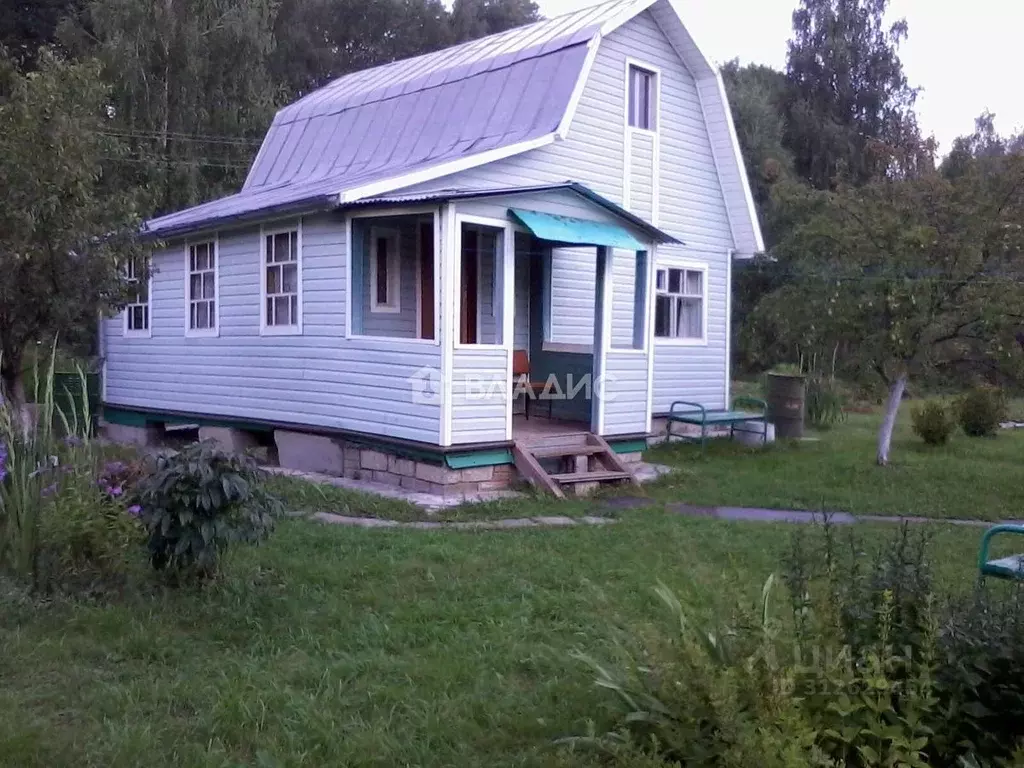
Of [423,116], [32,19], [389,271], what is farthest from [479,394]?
[32,19]

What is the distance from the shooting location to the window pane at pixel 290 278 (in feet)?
38.7

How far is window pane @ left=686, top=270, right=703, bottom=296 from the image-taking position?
15.7 metres

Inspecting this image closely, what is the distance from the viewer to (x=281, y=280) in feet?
39.7

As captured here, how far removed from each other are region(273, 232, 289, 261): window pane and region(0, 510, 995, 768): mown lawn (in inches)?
207

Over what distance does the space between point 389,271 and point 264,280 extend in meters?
1.55

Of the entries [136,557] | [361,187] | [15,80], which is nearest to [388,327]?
[361,187]

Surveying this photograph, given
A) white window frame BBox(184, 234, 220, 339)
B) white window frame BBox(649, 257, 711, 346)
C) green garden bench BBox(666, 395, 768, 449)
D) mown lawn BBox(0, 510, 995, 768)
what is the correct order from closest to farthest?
1. mown lawn BBox(0, 510, 995, 768)
2. white window frame BBox(184, 234, 220, 339)
3. green garden bench BBox(666, 395, 768, 449)
4. white window frame BBox(649, 257, 711, 346)

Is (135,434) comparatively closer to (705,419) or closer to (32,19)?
(705,419)

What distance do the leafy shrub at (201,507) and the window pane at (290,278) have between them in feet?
20.1

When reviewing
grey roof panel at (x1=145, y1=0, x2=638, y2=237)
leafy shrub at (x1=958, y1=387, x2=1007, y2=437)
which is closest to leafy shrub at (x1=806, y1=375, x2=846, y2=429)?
leafy shrub at (x1=958, y1=387, x2=1007, y2=437)

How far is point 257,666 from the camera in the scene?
190 inches

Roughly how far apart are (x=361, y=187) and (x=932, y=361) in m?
7.23

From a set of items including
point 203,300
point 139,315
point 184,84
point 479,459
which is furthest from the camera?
point 184,84

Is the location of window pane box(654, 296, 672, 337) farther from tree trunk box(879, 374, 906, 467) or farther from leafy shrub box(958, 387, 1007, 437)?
leafy shrub box(958, 387, 1007, 437)
